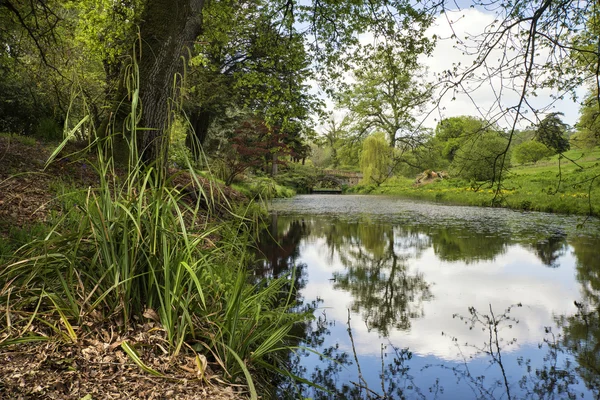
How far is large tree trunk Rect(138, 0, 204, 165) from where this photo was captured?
197 inches

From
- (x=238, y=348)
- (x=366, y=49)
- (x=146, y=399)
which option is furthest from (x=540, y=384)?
(x=366, y=49)

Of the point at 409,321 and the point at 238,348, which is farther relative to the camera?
the point at 409,321

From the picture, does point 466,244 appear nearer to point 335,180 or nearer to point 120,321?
point 120,321

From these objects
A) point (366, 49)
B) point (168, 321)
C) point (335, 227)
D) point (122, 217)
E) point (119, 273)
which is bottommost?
point (335, 227)

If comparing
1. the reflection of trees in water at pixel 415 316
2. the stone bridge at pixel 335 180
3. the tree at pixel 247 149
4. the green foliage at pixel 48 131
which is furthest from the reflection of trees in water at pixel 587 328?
the stone bridge at pixel 335 180

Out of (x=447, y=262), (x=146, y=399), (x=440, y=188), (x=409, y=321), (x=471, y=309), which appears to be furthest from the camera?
(x=440, y=188)

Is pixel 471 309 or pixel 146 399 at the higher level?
pixel 146 399

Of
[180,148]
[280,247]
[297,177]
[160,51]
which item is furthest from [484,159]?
[297,177]

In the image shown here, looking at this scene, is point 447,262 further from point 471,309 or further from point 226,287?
point 226,287

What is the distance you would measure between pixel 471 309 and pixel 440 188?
22.6m

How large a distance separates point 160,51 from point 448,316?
178 inches

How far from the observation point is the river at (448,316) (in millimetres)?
2420

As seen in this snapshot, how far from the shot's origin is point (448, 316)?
359 centimetres

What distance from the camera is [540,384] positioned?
2.38m
